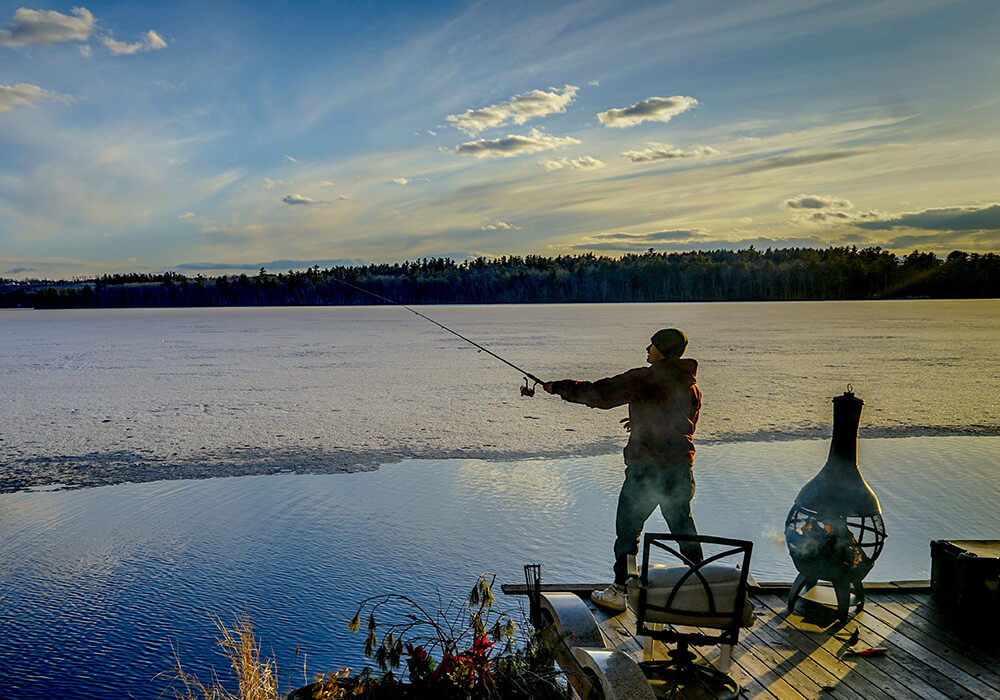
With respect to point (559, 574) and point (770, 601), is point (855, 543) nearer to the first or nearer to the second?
point (770, 601)

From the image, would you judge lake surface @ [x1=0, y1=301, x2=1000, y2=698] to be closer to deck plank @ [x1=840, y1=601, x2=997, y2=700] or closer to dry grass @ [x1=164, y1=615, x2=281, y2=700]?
dry grass @ [x1=164, y1=615, x2=281, y2=700]

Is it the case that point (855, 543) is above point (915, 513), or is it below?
above

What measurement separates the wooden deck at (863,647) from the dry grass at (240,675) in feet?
5.88

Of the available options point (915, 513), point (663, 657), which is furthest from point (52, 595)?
point (915, 513)

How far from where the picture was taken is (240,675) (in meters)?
3.96

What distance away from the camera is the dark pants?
4.66 meters

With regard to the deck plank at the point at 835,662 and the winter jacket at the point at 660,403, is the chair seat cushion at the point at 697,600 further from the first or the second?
the winter jacket at the point at 660,403

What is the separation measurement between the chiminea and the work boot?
1.03 meters

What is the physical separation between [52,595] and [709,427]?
9.10 meters

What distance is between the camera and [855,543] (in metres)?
4.46

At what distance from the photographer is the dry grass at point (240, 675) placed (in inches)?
146

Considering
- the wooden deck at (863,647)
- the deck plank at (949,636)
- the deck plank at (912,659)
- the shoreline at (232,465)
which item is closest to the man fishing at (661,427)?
the wooden deck at (863,647)

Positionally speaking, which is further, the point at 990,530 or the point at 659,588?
the point at 990,530

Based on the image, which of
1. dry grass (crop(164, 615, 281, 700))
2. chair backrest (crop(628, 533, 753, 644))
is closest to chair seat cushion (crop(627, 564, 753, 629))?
chair backrest (crop(628, 533, 753, 644))
